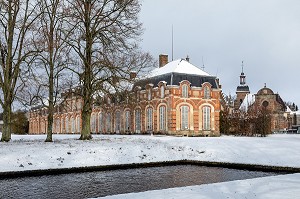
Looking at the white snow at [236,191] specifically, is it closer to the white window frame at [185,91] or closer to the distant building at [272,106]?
the white window frame at [185,91]

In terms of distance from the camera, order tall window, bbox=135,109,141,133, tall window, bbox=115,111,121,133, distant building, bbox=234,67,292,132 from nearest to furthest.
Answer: tall window, bbox=135,109,141,133, tall window, bbox=115,111,121,133, distant building, bbox=234,67,292,132

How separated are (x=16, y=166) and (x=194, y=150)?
455 inches

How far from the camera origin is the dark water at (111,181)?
1250cm

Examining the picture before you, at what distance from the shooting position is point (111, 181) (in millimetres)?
14875

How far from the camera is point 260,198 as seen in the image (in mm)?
9680

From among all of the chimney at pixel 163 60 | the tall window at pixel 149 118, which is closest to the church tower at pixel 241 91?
the chimney at pixel 163 60

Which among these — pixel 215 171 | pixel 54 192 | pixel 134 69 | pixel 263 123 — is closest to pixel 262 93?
pixel 263 123

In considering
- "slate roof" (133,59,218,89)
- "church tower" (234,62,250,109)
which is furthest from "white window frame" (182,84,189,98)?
"church tower" (234,62,250,109)

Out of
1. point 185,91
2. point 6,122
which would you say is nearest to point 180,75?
point 185,91

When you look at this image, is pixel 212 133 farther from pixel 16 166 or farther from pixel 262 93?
pixel 262 93

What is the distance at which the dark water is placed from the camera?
12.5 metres

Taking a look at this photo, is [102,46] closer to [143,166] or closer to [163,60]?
[143,166]

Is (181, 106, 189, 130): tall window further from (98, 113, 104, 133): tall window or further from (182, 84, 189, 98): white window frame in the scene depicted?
(98, 113, 104, 133): tall window

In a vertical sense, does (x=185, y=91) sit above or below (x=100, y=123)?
above
